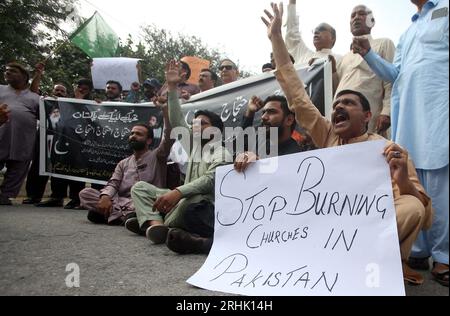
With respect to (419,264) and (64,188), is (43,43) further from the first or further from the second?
(419,264)

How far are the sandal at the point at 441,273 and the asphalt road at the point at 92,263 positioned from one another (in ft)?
0.14

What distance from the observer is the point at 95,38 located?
679cm

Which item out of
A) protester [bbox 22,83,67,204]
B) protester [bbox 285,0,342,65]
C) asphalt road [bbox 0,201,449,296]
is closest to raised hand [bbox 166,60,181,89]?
protester [bbox 285,0,342,65]

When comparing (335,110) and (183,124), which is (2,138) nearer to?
(183,124)

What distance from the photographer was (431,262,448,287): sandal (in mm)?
1882

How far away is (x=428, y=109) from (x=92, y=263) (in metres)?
2.12

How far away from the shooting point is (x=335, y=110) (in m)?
2.15

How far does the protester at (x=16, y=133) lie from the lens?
4.88 meters

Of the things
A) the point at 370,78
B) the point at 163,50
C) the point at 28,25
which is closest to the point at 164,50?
the point at 163,50

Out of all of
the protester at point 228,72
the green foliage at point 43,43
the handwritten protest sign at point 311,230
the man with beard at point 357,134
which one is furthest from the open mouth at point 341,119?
the green foliage at point 43,43

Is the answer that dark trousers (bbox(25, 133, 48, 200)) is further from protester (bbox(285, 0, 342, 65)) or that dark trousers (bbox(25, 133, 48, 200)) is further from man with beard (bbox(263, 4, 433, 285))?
man with beard (bbox(263, 4, 433, 285))

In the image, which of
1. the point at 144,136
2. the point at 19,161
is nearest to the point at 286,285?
the point at 144,136

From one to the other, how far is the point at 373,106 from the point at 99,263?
2.24 m

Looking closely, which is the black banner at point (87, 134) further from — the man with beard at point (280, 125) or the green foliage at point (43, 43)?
the green foliage at point (43, 43)
